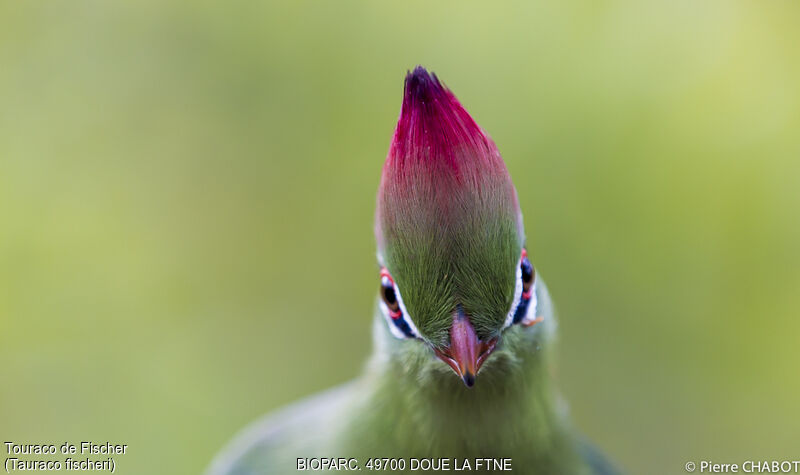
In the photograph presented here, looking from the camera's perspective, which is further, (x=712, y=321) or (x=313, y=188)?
(x=313, y=188)

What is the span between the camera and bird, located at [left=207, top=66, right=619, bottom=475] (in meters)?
1.55

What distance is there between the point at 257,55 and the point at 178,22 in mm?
520

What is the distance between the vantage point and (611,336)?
4.05 m

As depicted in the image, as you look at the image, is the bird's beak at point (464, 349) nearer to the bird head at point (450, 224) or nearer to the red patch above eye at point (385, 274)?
the bird head at point (450, 224)

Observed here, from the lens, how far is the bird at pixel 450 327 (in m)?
1.55

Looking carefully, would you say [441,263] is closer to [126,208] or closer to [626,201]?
[626,201]

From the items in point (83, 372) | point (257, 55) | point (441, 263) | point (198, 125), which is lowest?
point (83, 372)

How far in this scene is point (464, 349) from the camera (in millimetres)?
1554

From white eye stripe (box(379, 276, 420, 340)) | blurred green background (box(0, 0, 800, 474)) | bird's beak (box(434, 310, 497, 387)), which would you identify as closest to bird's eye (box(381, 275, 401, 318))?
white eye stripe (box(379, 276, 420, 340))

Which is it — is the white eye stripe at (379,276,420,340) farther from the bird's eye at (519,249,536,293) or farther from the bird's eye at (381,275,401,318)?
the bird's eye at (519,249,536,293)

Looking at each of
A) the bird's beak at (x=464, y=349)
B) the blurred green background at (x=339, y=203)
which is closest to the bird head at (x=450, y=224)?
the bird's beak at (x=464, y=349)

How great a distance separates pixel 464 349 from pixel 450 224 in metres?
0.25

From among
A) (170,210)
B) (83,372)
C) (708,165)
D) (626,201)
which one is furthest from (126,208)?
(708,165)

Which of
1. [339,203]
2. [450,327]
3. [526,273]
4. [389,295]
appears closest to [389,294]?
[389,295]
